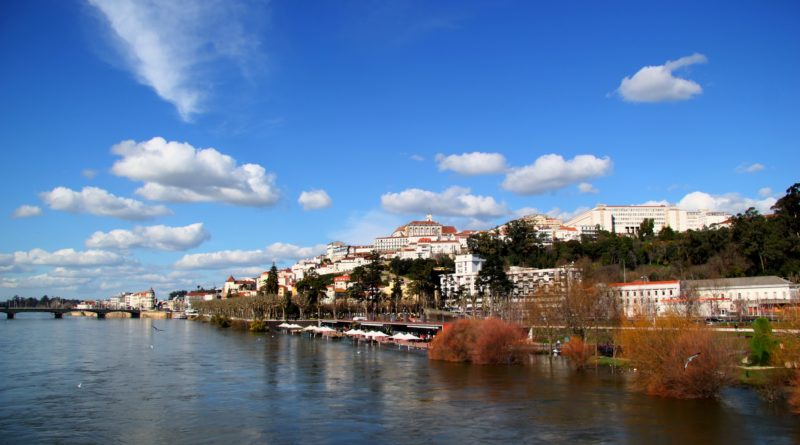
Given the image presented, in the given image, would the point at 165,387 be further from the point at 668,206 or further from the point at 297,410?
the point at 668,206

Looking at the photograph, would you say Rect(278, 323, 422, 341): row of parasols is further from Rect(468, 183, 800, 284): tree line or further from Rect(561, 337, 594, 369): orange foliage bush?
Rect(561, 337, 594, 369): orange foliage bush

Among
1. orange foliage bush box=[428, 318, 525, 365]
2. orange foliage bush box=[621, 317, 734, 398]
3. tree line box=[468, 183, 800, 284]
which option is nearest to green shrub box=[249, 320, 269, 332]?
tree line box=[468, 183, 800, 284]

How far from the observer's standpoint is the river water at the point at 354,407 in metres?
29.8

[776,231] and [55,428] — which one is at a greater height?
[776,231]

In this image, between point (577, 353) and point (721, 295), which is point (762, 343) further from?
point (721, 295)

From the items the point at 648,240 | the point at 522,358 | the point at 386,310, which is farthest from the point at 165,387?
the point at 648,240

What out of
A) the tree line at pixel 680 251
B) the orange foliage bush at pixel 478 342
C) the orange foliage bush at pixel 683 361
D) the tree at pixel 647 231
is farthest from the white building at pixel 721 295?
the tree at pixel 647 231

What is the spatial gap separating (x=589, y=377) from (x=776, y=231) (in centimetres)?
6300

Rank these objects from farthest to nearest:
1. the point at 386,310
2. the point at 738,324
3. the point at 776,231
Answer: the point at 386,310, the point at 776,231, the point at 738,324

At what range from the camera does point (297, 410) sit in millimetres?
36156

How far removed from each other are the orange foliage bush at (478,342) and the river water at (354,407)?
284 cm

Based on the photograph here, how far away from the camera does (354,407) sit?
1463 inches

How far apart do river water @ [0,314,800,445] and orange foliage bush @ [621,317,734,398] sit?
3.47 feet

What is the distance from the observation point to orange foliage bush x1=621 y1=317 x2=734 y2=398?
3741 cm
